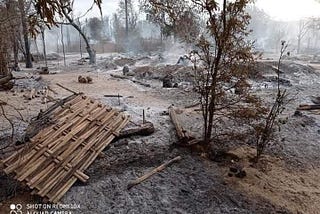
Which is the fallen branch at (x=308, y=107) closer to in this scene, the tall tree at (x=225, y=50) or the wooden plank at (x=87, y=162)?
the tall tree at (x=225, y=50)

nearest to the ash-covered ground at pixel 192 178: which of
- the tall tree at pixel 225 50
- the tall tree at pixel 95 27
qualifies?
the tall tree at pixel 225 50

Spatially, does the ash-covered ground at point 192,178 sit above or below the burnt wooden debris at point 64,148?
below

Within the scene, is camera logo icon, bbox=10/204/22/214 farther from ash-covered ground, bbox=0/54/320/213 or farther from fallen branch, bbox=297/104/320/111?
fallen branch, bbox=297/104/320/111

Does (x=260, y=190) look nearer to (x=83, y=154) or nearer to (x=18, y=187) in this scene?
(x=83, y=154)

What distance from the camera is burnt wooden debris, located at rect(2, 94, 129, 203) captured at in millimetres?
4449

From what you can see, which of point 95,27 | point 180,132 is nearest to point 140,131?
point 180,132

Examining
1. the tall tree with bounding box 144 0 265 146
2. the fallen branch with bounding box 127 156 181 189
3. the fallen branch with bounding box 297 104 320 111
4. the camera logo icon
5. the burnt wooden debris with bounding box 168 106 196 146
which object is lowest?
the camera logo icon

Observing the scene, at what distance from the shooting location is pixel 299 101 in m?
10.4

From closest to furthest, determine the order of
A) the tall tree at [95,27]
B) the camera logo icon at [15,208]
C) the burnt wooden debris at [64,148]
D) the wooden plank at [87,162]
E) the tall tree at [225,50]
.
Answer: the camera logo icon at [15,208]
the wooden plank at [87,162]
the burnt wooden debris at [64,148]
the tall tree at [225,50]
the tall tree at [95,27]

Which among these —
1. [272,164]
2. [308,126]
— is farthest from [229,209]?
[308,126]

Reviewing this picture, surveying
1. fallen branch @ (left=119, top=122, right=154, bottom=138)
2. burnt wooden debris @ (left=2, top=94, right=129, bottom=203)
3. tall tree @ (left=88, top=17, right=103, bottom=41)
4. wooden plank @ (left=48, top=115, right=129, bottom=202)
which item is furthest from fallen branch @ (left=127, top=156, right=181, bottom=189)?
tall tree @ (left=88, top=17, right=103, bottom=41)

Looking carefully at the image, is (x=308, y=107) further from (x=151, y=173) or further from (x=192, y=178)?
(x=151, y=173)

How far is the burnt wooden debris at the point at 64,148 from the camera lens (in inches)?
175

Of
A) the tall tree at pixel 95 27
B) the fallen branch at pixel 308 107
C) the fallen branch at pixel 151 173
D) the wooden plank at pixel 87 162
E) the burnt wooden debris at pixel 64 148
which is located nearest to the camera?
the wooden plank at pixel 87 162
